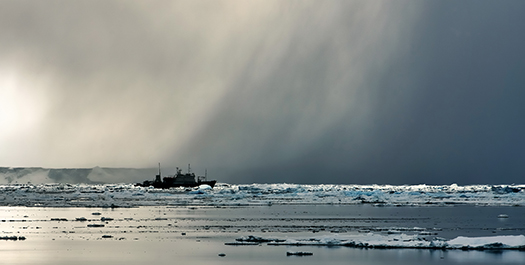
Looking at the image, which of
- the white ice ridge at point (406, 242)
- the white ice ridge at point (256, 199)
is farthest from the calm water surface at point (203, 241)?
the white ice ridge at point (256, 199)

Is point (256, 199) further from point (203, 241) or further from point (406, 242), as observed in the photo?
point (406, 242)

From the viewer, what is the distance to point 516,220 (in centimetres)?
3800

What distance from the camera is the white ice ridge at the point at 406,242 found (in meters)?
22.9

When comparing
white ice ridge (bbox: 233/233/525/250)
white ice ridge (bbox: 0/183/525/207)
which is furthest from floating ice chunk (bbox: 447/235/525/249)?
white ice ridge (bbox: 0/183/525/207)

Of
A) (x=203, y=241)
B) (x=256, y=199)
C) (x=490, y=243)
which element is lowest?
(x=490, y=243)

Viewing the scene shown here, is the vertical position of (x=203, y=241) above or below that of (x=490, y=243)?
above

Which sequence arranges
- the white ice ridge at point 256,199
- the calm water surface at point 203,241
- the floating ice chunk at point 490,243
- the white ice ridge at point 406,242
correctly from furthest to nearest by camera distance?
the white ice ridge at point 256,199
the white ice ridge at point 406,242
the floating ice chunk at point 490,243
the calm water surface at point 203,241

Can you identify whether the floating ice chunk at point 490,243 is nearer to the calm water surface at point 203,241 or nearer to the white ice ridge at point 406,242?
the white ice ridge at point 406,242

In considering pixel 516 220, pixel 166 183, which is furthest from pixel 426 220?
pixel 166 183

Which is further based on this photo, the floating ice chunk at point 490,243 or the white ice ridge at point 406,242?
the white ice ridge at point 406,242

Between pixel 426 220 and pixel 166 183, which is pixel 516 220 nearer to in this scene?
pixel 426 220

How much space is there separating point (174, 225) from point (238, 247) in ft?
36.6


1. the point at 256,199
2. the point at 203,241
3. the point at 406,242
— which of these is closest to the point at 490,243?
the point at 406,242

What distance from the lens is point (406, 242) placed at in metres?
23.9
